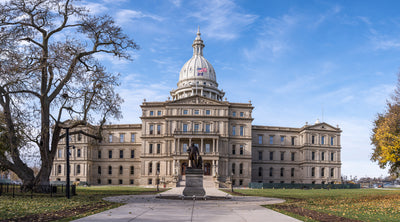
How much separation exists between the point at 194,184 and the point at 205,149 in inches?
2022

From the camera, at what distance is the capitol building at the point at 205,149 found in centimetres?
8025

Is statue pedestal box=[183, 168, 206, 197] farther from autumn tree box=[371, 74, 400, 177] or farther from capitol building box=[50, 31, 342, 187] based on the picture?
capitol building box=[50, 31, 342, 187]

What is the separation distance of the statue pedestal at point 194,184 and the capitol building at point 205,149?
40699 mm

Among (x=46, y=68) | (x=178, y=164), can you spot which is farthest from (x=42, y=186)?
(x=178, y=164)

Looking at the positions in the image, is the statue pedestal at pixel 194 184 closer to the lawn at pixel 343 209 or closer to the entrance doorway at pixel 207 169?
the lawn at pixel 343 209

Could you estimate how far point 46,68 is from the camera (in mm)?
30547

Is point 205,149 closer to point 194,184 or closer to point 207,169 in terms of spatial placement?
point 207,169

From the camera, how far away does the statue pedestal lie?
29.1 metres

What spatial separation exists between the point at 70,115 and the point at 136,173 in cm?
5733

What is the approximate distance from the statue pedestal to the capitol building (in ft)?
134

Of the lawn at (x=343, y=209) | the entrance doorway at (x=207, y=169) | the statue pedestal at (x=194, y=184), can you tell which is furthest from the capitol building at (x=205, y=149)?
the lawn at (x=343, y=209)

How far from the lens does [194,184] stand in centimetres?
2928

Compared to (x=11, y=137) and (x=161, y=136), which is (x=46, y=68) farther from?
(x=161, y=136)

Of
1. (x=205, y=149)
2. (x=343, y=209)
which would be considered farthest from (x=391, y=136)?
(x=205, y=149)
